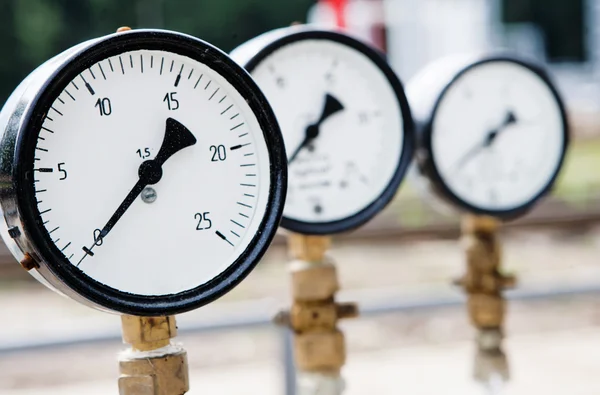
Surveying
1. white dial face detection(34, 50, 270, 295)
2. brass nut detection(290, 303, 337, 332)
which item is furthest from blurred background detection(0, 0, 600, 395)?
white dial face detection(34, 50, 270, 295)

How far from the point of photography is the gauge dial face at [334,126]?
1582 mm

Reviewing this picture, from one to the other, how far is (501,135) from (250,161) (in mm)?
736

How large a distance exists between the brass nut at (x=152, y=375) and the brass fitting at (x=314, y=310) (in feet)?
1.37

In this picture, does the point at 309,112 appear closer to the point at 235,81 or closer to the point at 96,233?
the point at 235,81

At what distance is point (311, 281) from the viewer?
1667mm

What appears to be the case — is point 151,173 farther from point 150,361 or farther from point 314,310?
point 314,310

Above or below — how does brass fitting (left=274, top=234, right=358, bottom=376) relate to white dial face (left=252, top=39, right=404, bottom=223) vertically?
below

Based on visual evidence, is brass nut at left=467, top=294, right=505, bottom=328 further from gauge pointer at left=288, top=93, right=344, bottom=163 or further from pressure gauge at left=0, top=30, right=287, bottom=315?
pressure gauge at left=0, top=30, right=287, bottom=315

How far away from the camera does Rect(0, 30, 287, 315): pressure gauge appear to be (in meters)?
1.12

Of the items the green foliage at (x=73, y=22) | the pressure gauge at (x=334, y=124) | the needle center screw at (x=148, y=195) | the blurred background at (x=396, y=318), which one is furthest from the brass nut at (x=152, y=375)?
the green foliage at (x=73, y=22)

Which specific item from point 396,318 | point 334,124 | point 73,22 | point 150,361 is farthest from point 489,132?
point 73,22

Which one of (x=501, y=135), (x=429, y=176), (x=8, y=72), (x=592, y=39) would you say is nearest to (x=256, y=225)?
(x=429, y=176)

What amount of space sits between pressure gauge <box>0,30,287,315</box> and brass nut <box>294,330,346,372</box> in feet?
1.58

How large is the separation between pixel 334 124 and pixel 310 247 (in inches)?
9.5
